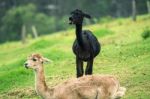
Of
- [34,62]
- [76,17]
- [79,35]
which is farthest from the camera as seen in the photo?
[79,35]

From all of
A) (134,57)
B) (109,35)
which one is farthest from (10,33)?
(134,57)

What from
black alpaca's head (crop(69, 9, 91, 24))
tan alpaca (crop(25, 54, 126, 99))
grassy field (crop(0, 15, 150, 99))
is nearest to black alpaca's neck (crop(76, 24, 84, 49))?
black alpaca's head (crop(69, 9, 91, 24))

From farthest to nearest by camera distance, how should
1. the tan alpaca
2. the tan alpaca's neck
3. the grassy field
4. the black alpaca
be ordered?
1. the grassy field
2. the black alpaca
3. the tan alpaca's neck
4. the tan alpaca

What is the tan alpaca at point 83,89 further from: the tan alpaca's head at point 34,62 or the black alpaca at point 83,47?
the black alpaca at point 83,47

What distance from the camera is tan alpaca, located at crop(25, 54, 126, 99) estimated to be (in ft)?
41.4

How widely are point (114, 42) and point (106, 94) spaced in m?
15.3

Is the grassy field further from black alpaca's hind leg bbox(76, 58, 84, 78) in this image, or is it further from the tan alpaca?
the tan alpaca

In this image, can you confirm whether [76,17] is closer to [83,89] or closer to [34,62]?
[34,62]

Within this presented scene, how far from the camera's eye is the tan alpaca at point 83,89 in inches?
497

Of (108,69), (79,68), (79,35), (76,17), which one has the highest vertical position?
(76,17)

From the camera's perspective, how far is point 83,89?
1266 centimetres

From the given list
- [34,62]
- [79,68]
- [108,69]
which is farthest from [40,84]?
[108,69]

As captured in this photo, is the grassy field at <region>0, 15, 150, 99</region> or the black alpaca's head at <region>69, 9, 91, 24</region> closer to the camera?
the black alpaca's head at <region>69, 9, 91, 24</region>

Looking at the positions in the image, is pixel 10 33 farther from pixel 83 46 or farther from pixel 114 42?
pixel 83 46
